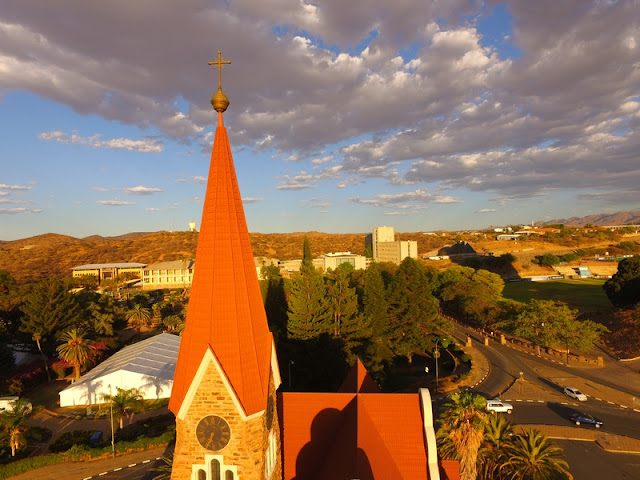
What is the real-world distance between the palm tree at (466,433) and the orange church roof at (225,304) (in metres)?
9.94

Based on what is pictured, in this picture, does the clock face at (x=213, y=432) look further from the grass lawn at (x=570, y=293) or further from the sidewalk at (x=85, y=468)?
the grass lawn at (x=570, y=293)

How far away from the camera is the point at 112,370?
34.2m

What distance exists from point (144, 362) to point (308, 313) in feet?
57.4

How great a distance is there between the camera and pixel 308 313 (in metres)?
32.3

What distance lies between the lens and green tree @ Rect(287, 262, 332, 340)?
31984 mm

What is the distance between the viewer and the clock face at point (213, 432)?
957 cm

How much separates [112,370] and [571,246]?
6355 inches

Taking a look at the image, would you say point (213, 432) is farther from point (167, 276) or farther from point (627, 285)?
point (167, 276)

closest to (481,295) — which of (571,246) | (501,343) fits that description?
(501,343)

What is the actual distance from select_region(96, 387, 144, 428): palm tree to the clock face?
69.7 feet

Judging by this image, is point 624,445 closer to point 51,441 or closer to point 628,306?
point 628,306

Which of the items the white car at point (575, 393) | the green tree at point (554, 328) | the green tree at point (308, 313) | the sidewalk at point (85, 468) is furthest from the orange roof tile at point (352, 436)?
the green tree at point (554, 328)

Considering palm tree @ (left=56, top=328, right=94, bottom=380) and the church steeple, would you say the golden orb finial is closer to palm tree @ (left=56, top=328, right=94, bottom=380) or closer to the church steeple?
the church steeple

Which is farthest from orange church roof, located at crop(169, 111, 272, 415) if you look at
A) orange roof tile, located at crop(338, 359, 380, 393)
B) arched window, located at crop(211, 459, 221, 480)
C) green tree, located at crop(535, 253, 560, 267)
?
green tree, located at crop(535, 253, 560, 267)
